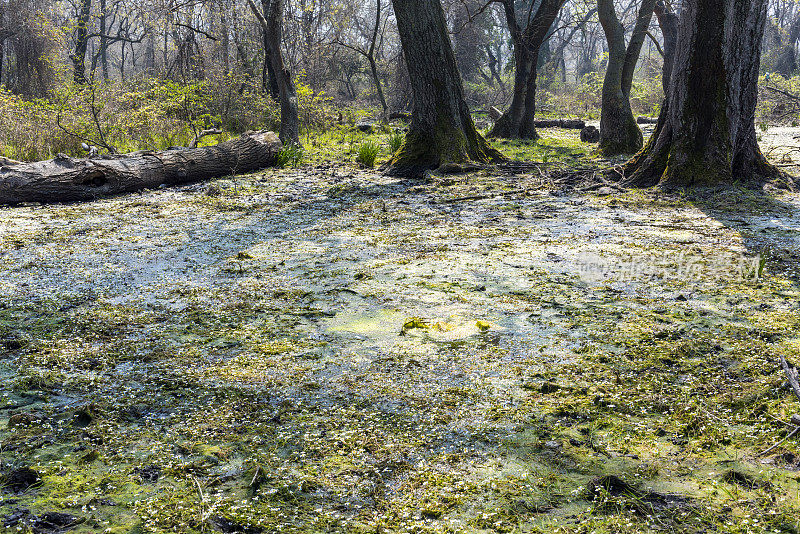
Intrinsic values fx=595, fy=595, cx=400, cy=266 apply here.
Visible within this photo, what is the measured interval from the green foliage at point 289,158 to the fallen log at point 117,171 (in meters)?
0.51

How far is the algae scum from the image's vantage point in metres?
1.69

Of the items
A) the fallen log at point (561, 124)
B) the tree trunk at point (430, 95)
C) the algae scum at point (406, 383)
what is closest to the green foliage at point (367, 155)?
the tree trunk at point (430, 95)

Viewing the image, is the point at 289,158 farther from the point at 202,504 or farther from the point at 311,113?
the point at 202,504

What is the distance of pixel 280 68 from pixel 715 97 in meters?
7.35

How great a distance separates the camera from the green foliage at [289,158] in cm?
973

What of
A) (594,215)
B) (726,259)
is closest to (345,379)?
(726,259)

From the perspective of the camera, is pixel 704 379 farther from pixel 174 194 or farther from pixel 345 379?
pixel 174 194

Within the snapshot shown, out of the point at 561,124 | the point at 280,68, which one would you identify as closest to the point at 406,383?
the point at 280,68

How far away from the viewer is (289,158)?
9.83 meters

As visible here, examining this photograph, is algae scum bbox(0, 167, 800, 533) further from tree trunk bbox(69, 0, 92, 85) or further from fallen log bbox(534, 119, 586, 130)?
fallen log bbox(534, 119, 586, 130)

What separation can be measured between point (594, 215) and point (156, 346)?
4.23m

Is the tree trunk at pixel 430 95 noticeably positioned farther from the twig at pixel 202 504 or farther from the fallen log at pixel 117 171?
the twig at pixel 202 504

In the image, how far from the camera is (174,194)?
24.4 ft

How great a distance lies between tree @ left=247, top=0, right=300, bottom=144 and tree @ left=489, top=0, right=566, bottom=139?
14.8 ft
